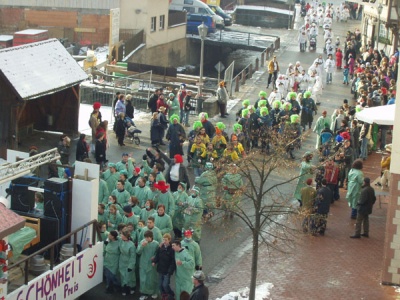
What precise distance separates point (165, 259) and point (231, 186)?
393 centimetres

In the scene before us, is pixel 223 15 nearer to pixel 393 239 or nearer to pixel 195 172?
pixel 195 172

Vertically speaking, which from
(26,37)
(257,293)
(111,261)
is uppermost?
(26,37)

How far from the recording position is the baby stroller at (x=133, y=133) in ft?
91.4

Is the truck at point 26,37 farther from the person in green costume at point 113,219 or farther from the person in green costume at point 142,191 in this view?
the person in green costume at point 113,219

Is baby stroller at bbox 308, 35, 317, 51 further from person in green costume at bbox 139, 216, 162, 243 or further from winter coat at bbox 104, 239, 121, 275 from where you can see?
winter coat at bbox 104, 239, 121, 275

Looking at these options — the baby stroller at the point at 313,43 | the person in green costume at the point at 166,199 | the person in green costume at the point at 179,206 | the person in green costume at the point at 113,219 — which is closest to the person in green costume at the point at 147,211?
the person in green costume at the point at 113,219

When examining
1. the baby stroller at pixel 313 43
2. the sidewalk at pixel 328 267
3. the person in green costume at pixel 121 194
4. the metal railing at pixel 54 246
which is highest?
the baby stroller at pixel 313 43

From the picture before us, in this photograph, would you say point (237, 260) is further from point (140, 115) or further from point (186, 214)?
point (140, 115)

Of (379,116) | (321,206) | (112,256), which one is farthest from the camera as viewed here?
(379,116)

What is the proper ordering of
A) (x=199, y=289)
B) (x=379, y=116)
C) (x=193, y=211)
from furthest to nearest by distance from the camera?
1. (x=379, y=116)
2. (x=193, y=211)
3. (x=199, y=289)

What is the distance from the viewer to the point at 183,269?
17172 mm

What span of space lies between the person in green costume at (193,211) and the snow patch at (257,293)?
1.95 meters

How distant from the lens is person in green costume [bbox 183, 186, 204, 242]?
64.4ft

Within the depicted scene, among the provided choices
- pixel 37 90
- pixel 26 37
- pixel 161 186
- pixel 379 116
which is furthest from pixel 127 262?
pixel 26 37
